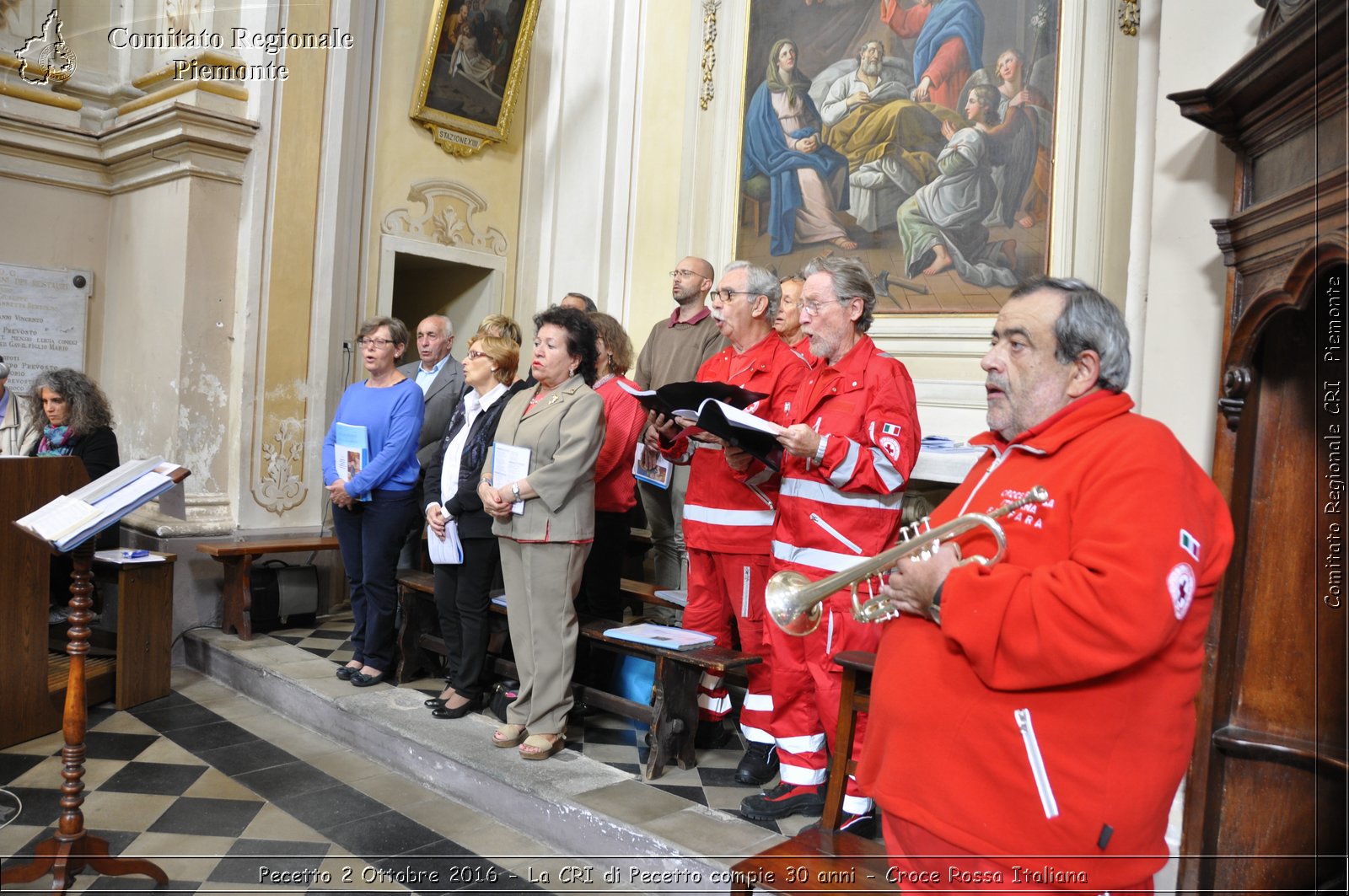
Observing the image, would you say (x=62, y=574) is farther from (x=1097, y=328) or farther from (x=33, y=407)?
(x=1097, y=328)

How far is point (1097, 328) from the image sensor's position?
6.41 feet

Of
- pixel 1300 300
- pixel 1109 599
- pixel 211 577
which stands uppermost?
pixel 1300 300

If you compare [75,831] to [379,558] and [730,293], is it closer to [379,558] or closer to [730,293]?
[379,558]

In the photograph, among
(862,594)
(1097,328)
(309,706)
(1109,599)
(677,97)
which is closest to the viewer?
(1109,599)

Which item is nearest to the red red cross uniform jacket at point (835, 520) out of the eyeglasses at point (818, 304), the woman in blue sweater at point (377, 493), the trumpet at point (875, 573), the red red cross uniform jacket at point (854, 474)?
the red red cross uniform jacket at point (854, 474)

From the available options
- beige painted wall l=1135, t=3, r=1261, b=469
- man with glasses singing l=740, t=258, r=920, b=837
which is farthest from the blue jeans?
beige painted wall l=1135, t=3, r=1261, b=469

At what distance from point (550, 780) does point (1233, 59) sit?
3.27 metres

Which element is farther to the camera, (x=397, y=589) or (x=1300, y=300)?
(x=397, y=589)

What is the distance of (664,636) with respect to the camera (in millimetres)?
4035

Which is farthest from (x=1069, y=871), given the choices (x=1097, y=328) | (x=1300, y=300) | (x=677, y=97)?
(x=677, y=97)

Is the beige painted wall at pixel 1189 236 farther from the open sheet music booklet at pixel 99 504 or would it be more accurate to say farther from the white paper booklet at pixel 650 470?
the open sheet music booklet at pixel 99 504

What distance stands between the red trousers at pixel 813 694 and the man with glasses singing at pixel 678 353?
1822mm

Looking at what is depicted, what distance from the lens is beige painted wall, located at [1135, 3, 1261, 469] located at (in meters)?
2.84

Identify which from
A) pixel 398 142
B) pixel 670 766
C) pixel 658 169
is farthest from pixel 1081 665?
pixel 398 142
